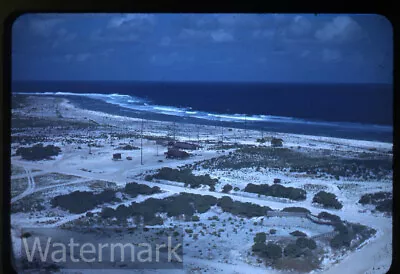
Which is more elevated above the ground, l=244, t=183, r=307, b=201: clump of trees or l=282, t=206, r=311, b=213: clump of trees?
l=244, t=183, r=307, b=201: clump of trees

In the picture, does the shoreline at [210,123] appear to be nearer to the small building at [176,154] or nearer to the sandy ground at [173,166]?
the sandy ground at [173,166]

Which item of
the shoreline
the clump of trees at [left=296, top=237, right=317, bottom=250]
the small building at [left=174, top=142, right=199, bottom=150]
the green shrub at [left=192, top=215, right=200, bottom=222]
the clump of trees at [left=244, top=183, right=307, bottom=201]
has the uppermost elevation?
the shoreline

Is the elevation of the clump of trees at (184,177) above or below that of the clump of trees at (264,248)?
above

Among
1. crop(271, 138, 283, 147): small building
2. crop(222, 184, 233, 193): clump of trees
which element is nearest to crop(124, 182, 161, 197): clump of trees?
crop(222, 184, 233, 193): clump of trees

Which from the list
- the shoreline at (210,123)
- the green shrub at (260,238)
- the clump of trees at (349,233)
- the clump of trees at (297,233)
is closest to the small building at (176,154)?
the shoreline at (210,123)

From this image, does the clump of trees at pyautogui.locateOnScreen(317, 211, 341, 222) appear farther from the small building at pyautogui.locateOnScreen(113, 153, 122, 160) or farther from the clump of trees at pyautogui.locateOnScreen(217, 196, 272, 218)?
the small building at pyautogui.locateOnScreen(113, 153, 122, 160)
